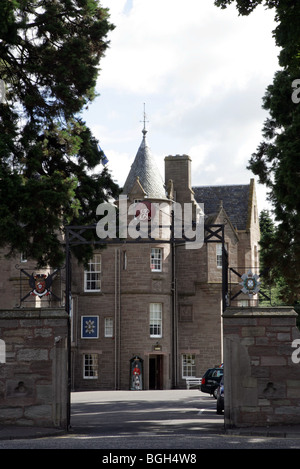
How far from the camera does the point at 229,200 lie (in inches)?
2164

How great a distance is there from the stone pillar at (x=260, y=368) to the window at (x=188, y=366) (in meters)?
30.5

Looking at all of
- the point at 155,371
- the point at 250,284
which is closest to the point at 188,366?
the point at 155,371

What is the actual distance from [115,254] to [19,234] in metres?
24.5

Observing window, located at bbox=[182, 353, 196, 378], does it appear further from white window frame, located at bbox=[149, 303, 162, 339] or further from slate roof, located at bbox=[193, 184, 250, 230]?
slate roof, located at bbox=[193, 184, 250, 230]

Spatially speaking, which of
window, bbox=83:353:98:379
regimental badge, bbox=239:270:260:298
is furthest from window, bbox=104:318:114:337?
regimental badge, bbox=239:270:260:298

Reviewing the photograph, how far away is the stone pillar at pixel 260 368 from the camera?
18203 millimetres

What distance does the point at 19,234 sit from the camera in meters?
23.7

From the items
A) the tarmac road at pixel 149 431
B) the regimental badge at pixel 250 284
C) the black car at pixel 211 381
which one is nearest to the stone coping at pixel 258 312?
the regimental badge at pixel 250 284

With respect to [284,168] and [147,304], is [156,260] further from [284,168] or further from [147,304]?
[284,168]

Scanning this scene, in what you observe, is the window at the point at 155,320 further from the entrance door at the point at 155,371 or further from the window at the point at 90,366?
the window at the point at 90,366

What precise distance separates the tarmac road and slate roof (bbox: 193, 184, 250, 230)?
71.1ft

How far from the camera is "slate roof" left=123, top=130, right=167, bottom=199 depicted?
48812 mm
